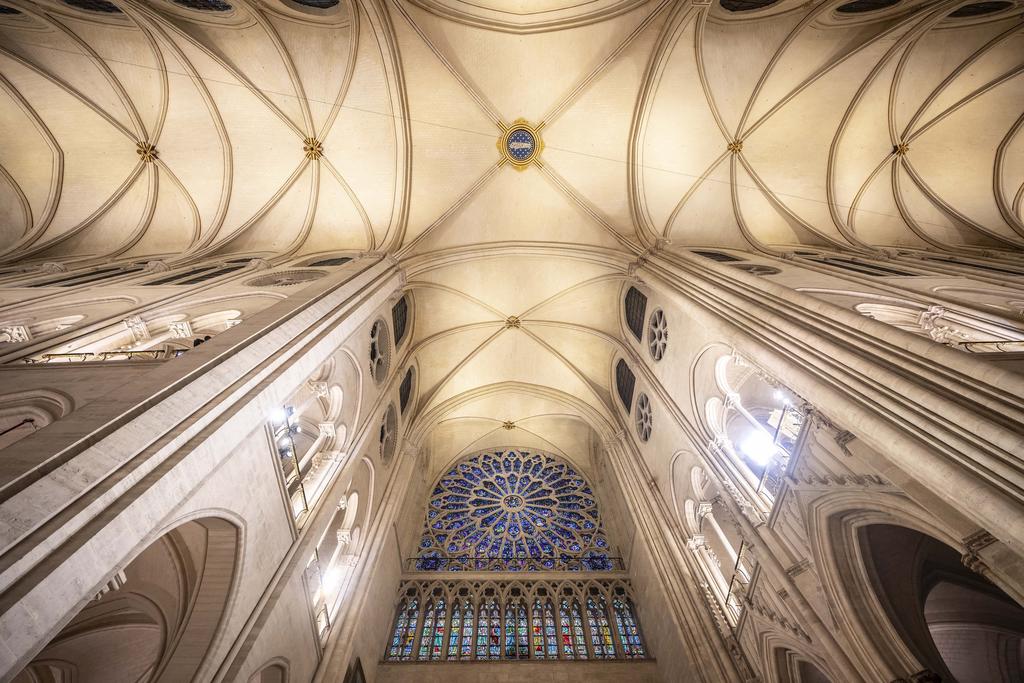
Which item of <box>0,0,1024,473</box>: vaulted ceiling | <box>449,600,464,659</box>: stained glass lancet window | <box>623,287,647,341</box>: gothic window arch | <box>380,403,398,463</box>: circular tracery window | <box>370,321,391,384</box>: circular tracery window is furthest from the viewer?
<box>623,287,647,341</box>: gothic window arch

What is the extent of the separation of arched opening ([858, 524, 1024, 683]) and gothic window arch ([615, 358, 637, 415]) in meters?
7.44

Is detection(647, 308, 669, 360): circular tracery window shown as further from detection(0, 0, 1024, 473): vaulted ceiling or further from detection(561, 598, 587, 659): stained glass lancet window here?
detection(561, 598, 587, 659): stained glass lancet window

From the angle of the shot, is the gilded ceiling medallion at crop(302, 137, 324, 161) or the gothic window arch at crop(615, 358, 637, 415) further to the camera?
A: the gothic window arch at crop(615, 358, 637, 415)

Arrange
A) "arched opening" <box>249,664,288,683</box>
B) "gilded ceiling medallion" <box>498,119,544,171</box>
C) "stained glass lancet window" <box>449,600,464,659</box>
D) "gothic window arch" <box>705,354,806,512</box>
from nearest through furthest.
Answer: "arched opening" <box>249,664,288,683</box>, "gothic window arch" <box>705,354,806,512</box>, "stained glass lancet window" <box>449,600,464,659</box>, "gilded ceiling medallion" <box>498,119,544,171</box>

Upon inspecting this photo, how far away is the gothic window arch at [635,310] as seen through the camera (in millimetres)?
12586

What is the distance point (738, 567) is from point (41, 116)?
63.3 feet

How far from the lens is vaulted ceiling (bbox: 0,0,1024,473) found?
10.0 metres

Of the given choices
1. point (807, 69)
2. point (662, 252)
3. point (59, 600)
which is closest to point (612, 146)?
point (662, 252)

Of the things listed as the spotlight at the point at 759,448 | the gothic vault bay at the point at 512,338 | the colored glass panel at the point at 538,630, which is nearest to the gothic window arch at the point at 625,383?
the gothic vault bay at the point at 512,338

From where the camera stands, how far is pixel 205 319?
314 inches

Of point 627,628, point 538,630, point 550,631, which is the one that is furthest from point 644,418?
point 538,630

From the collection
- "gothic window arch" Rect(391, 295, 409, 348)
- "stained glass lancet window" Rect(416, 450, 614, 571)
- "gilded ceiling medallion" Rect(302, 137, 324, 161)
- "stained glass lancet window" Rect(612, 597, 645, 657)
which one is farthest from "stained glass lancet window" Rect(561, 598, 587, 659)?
"gilded ceiling medallion" Rect(302, 137, 324, 161)

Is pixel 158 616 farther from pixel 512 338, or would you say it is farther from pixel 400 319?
pixel 512 338

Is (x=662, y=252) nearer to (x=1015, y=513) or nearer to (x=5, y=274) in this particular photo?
(x=1015, y=513)
